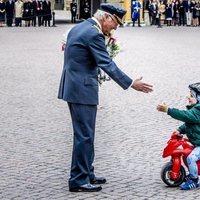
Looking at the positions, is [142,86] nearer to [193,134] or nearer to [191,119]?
[191,119]

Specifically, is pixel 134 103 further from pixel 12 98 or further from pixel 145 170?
pixel 145 170

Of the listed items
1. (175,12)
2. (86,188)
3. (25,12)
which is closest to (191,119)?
(86,188)

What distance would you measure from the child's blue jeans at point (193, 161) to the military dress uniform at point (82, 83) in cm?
97

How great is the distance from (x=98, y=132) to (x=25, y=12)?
36933mm

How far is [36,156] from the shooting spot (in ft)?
29.6

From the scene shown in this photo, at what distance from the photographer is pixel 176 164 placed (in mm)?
7422

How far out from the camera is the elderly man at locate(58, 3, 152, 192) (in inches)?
278

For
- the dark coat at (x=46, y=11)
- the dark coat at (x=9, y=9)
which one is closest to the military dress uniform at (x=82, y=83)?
the dark coat at (x=9, y=9)

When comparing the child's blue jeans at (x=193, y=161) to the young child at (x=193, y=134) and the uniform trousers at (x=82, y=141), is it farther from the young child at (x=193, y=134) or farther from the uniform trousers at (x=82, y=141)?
the uniform trousers at (x=82, y=141)

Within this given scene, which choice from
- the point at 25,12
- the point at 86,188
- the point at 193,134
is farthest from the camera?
the point at 25,12

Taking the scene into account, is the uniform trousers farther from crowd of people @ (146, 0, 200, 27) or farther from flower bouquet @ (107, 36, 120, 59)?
crowd of people @ (146, 0, 200, 27)

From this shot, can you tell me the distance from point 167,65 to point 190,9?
2726cm

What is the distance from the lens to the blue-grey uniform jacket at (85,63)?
7.06m

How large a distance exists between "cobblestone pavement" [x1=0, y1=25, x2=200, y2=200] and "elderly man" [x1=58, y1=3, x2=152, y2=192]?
306 mm
